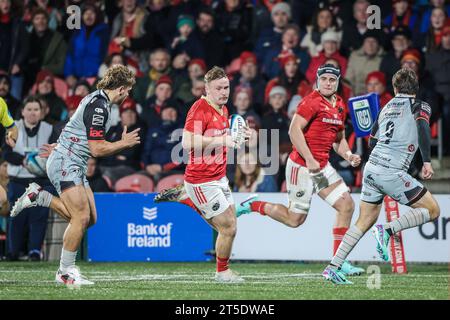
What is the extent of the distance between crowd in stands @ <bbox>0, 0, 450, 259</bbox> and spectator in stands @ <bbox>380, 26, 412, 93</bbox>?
0.02 m

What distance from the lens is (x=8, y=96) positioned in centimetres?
1892

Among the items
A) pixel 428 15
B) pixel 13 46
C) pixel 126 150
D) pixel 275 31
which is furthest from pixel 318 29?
pixel 13 46

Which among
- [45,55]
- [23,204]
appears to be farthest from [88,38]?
[23,204]

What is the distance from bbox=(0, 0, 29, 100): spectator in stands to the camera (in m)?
20.3

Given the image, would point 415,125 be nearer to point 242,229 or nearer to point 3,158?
point 242,229

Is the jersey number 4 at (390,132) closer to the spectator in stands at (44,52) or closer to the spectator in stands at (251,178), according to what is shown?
the spectator in stands at (251,178)

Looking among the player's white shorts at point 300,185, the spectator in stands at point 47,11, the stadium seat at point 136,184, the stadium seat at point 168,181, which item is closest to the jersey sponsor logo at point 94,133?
the player's white shorts at point 300,185

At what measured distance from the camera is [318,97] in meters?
13.1

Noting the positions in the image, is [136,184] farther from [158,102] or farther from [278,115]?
[278,115]

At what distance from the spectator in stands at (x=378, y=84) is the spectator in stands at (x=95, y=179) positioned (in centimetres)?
450

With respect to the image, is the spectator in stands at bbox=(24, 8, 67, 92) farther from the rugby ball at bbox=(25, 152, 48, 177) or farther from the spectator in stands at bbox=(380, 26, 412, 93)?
the spectator in stands at bbox=(380, 26, 412, 93)

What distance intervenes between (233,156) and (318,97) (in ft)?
14.4

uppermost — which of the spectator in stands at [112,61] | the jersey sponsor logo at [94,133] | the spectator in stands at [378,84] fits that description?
the spectator in stands at [112,61]

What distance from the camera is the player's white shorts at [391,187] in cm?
1200
